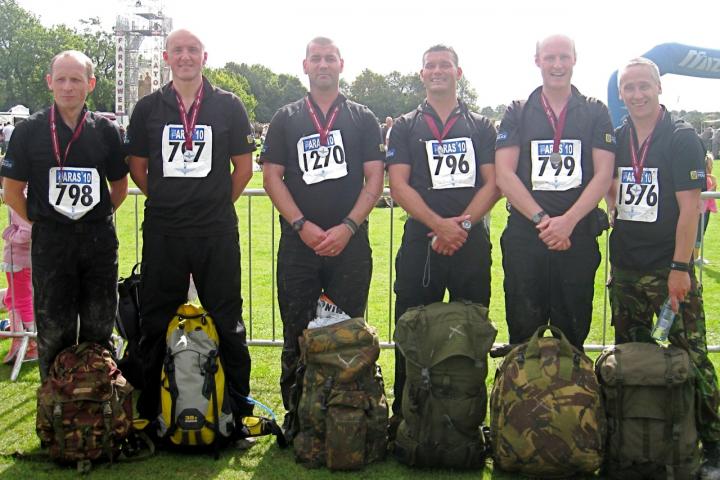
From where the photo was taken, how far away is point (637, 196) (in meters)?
3.69

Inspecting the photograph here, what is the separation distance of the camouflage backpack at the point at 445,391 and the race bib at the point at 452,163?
748 mm

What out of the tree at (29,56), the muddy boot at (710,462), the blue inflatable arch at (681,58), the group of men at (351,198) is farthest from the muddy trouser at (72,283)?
the tree at (29,56)

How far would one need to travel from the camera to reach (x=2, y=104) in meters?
71.4

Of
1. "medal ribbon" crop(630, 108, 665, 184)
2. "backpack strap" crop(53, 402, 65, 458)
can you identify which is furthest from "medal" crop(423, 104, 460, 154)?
"backpack strap" crop(53, 402, 65, 458)

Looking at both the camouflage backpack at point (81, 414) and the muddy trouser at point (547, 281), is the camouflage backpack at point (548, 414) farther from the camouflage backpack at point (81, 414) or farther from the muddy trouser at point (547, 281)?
the camouflage backpack at point (81, 414)

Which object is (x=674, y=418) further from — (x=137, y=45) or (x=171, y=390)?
Answer: (x=137, y=45)

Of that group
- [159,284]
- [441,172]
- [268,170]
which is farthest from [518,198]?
[159,284]

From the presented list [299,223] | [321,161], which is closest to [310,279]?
[299,223]

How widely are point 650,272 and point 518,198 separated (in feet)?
2.69

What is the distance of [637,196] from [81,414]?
3.20 m

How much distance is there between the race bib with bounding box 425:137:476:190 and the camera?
390 cm

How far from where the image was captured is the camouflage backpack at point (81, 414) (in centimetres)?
361

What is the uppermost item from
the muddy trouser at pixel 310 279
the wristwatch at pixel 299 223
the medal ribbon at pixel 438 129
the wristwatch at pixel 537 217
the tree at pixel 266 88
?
the tree at pixel 266 88

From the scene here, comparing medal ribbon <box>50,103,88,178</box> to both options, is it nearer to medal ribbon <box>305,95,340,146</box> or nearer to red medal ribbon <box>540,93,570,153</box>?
medal ribbon <box>305,95,340,146</box>
